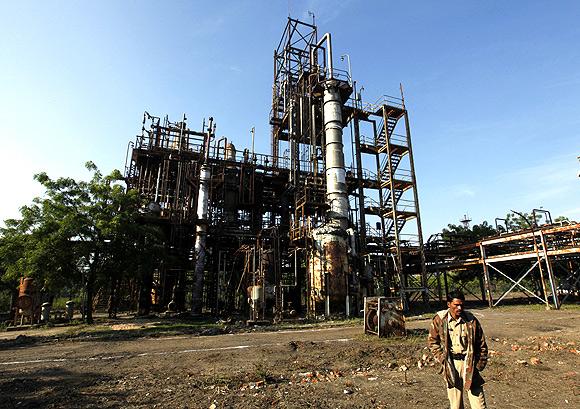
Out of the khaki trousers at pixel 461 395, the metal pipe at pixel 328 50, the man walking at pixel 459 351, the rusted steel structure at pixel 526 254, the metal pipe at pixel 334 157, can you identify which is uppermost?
the metal pipe at pixel 328 50

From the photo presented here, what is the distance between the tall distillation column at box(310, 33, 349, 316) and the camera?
2073 centimetres

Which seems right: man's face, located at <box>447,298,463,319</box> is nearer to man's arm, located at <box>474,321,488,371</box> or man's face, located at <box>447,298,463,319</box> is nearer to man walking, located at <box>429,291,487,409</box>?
man walking, located at <box>429,291,487,409</box>

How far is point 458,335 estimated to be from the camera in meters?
4.55

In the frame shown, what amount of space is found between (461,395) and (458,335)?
724mm

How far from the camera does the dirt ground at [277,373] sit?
588 centimetres

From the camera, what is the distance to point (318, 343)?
1130 centimetres

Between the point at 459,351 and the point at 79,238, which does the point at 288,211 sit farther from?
the point at 459,351

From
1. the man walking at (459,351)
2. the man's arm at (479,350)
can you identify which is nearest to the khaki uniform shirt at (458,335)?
the man walking at (459,351)

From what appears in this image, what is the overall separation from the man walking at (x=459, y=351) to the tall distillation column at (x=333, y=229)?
15.8 m

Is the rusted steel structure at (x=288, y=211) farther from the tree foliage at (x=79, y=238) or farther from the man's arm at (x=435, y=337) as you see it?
the man's arm at (x=435, y=337)

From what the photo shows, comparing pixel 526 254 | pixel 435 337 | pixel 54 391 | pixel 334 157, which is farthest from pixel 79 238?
pixel 526 254

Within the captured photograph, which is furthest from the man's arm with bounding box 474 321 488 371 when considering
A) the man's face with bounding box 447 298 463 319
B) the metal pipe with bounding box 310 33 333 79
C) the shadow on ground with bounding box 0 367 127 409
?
the metal pipe with bounding box 310 33 333 79

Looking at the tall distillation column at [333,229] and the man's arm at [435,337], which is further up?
the tall distillation column at [333,229]

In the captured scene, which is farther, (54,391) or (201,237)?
(201,237)
